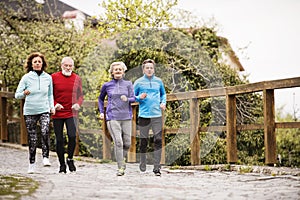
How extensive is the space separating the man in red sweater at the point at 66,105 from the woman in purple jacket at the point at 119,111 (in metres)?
0.40

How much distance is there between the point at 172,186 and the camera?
5.88 meters

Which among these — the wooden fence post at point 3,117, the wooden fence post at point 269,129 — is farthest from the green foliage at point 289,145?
the wooden fence post at point 269,129

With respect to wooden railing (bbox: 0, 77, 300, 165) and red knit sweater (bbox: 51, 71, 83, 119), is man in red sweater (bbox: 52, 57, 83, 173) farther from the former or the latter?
wooden railing (bbox: 0, 77, 300, 165)

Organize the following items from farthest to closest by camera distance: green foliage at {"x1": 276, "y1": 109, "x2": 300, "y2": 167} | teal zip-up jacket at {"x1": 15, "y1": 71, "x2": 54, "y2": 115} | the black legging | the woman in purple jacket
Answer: green foliage at {"x1": 276, "y1": 109, "x2": 300, "y2": 167}, teal zip-up jacket at {"x1": 15, "y1": 71, "x2": 54, "y2": 115}, the black legging, the woman in purple jacket

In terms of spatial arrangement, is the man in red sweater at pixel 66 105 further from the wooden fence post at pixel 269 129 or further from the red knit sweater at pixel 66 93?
the wooden fence post at pixel 269 129

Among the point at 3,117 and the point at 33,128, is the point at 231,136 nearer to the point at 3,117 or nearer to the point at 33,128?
the point at 33,128

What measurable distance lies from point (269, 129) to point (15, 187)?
3.14 m

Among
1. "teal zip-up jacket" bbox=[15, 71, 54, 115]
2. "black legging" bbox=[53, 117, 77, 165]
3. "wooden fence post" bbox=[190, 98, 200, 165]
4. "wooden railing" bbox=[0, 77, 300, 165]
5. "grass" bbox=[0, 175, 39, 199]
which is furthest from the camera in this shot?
"wooden fence post" bbox=[190, 98, 200, 165]

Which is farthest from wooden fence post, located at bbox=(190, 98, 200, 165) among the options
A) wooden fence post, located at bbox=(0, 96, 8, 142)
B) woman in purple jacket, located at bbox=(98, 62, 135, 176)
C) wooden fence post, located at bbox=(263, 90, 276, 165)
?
wooden fence post, located at bbox=(0, 96, 8, 142)

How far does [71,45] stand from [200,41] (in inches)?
144

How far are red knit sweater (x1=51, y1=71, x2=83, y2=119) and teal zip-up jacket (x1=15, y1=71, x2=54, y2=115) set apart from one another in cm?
9

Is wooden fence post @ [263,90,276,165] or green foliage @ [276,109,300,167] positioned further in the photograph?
green foliage @ [276,109,300,167]

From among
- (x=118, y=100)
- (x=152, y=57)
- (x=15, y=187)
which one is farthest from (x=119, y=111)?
(x=152, y=57)

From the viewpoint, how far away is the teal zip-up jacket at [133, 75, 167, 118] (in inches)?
305
